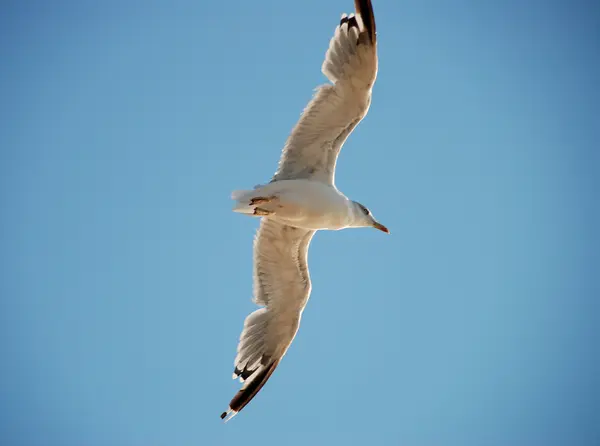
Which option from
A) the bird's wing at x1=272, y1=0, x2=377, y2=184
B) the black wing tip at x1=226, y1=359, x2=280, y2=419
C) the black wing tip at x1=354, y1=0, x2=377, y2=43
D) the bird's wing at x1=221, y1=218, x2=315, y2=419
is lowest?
the black wing tip at x1=226, y1=359, x2=280, y2=419

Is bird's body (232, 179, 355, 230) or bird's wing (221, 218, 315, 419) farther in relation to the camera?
bird's wing (221, 218, 315, 419)

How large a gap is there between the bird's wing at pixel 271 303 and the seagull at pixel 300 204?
11 millimetres

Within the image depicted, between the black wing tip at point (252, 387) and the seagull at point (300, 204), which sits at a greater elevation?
the seagull at point (300, 204)

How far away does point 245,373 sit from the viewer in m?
8.31

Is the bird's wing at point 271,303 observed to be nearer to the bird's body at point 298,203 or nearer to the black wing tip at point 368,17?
the bird's body at point 298,203

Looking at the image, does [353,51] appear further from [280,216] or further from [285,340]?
[285,340]

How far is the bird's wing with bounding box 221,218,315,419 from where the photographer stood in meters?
8.10

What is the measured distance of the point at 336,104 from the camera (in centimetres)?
725

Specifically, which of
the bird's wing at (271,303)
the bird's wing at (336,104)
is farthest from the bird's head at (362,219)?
the bird's wing at (271,303)

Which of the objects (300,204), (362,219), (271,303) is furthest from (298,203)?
(271,303)

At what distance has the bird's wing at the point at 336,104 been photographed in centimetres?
702

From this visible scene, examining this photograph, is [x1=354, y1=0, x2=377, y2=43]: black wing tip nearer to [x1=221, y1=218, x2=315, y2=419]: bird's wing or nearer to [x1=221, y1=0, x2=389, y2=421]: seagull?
[x1=221, y1=0, x2=389, y2=421]: seagull

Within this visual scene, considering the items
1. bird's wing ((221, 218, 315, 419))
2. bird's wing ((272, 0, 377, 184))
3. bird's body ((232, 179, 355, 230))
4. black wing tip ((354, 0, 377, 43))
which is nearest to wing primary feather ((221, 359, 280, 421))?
bird's wing ((221, 218, 315, 419))

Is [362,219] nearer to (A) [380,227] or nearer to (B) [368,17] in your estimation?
(A) [380,227]
